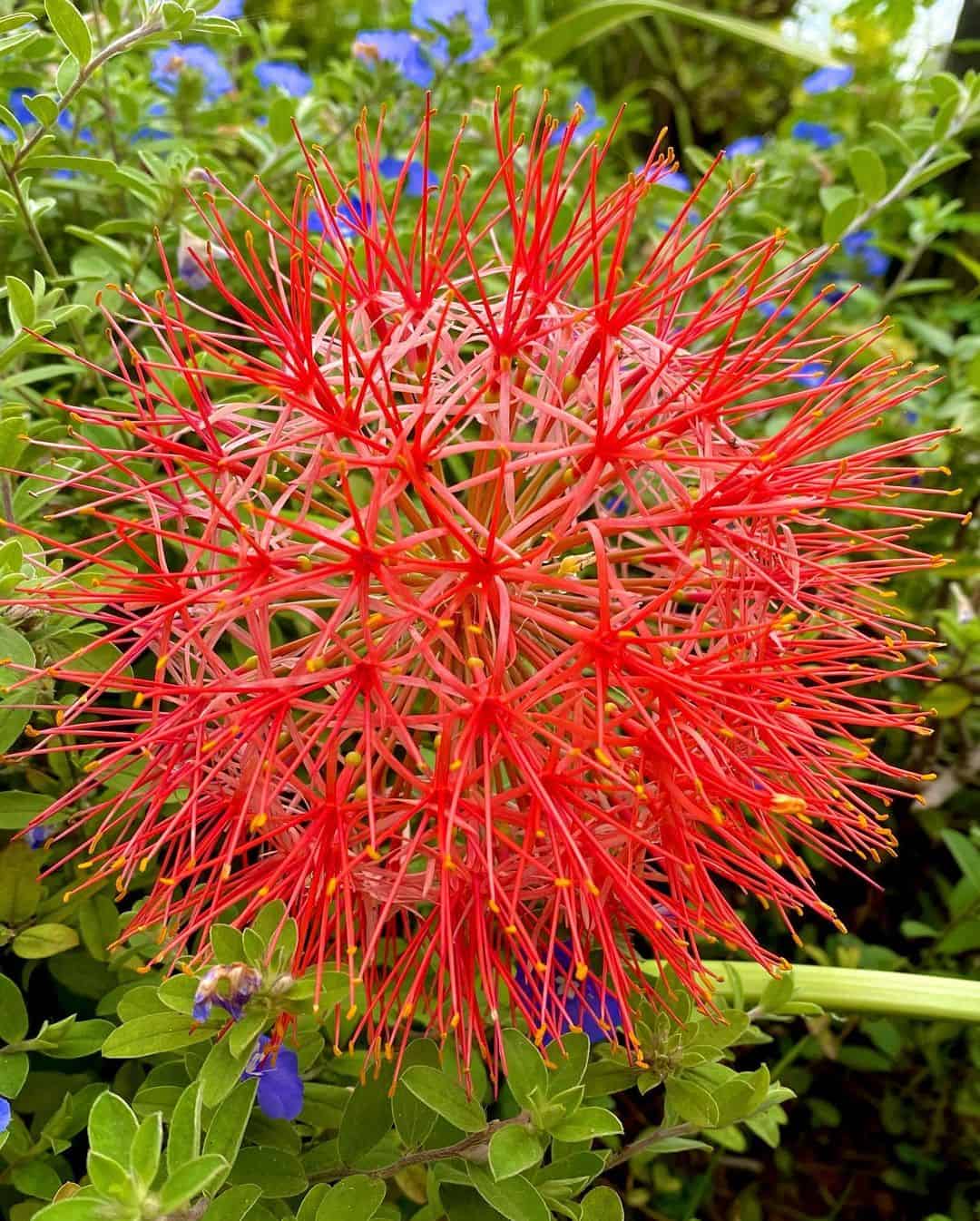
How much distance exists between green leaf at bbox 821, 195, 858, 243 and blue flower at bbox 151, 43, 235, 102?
74 cm

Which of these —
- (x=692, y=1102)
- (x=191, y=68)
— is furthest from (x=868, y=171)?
(x=692, y=1102)

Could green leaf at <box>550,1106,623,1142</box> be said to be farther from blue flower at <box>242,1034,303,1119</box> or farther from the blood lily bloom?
blue flower at <box>242,1034,303,1119</box>

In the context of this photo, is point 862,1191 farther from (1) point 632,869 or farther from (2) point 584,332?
(2) point 584,332

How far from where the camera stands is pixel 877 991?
78 centimetres

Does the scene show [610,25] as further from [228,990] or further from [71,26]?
[228,990]

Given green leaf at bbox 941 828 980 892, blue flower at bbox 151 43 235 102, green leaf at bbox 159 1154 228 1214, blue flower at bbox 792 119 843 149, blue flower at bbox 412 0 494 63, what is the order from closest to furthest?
green leaf at bbox 159 1154 228 1214, green leaf at bbox 941 828 980 892, blue flower at bbox 151 43 235 102, blue flower at bbox 412 0 494 63, blue flower at bbox 792 119 843 149

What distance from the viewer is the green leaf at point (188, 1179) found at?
0.47 meters

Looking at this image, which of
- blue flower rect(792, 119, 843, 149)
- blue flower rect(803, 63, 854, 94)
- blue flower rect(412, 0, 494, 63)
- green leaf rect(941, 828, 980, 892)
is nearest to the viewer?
green leaf rect(941, 828, 980, 892)

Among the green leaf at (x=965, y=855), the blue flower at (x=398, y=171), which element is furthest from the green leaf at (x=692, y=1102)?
the blue flower at (x=398, y=171)

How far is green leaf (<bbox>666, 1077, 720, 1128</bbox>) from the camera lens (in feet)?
2.09

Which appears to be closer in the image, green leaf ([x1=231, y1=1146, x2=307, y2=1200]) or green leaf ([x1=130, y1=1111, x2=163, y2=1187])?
green leaf ([x1=130, y1=1111, x2=163, y2=1187])

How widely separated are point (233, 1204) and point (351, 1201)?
70 millimetres

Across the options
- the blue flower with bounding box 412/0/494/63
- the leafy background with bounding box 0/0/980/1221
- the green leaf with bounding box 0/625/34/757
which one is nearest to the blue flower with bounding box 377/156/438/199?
the leafy background with bounding box 0/0/980/1221

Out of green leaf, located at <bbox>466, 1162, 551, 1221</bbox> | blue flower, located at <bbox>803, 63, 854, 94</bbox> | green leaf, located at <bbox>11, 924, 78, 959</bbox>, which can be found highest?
blue flower, located at <bbox>803, 63, 854, 94</bbox>
